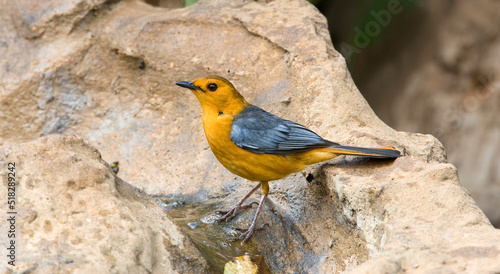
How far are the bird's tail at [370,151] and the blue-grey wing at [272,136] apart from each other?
12cm

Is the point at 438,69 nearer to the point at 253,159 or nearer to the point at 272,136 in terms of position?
the point at 272,136

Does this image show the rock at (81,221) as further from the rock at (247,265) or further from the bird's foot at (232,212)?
the bird's foot at (232,212)

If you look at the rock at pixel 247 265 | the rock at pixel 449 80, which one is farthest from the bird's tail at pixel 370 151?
the rock at pixel 449 80

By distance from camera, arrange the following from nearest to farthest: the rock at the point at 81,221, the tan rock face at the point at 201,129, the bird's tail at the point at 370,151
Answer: the rock at the point at 81,221
the tan rock face at the point at 201,129
the bird's tail at the point at 370,151

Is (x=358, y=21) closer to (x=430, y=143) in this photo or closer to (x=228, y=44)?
(x=228, y=44)

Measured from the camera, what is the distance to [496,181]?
9844 mm

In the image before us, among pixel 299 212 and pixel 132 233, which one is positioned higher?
pixel 132 233

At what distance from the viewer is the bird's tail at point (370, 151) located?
438cm

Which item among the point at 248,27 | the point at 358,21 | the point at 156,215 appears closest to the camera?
the point at 156,215

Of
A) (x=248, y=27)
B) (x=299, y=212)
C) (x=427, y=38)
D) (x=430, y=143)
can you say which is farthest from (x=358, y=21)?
(x=299, y=212)

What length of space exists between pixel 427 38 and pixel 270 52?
185 inches

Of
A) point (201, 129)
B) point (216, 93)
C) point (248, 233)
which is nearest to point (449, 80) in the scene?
point (201, 129)

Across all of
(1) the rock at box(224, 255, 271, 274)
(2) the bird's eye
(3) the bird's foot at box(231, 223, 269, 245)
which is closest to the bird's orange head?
(2) the bird's eye

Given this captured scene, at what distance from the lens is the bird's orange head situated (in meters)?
5.16
